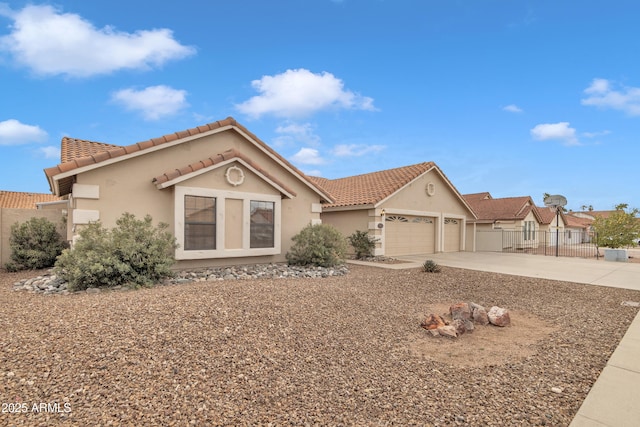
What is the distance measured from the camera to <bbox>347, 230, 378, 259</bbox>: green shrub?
606 inches

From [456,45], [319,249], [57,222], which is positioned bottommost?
[319,249]

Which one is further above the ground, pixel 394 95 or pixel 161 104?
pixel 394 95

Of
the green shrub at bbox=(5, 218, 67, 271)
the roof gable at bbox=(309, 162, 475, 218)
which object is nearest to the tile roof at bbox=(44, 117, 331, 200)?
the green shrub at bbox=(5, 218, 67, 271)

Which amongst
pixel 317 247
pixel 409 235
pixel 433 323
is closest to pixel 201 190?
pixel 317 247

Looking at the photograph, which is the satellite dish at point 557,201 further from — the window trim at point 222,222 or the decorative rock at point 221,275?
the window trim at point 222,222

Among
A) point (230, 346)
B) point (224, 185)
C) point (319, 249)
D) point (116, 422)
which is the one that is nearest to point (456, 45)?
point (319, 249)

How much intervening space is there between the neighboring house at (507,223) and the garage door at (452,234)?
4106 mm

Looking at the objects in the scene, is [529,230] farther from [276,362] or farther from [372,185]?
[276,362]

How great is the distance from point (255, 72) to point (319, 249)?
26.8 ft

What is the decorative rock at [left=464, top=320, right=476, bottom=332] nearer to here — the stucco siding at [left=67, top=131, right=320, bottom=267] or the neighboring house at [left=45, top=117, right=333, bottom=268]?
the neighboring house at [left=45, top=117, right=333, bottom=268]

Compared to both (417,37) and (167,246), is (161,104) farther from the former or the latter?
(417,37)

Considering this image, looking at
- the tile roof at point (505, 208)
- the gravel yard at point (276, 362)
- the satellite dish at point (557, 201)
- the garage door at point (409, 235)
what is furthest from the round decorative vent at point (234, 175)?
the tile roof at point (505, 208)

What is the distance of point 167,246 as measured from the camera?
323 inches

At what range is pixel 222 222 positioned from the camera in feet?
33.1
